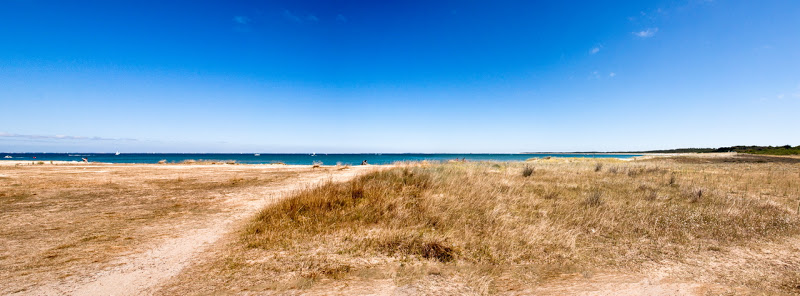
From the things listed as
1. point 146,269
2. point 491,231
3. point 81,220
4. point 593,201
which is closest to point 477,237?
point 491,231

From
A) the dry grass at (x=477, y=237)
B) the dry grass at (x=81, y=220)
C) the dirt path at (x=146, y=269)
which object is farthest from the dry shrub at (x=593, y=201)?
the dry grass at (x=81, y=220)

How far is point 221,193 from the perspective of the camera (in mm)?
11891

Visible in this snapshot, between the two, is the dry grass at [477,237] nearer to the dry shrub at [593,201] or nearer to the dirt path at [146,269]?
the dry shrub at [593,201]

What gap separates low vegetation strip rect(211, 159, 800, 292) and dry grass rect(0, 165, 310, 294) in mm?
2216

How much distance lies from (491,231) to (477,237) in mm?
514

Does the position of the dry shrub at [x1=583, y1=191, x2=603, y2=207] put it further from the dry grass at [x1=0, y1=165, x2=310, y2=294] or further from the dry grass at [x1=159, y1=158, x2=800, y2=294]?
the dry grass at [x1=0, y1=165, x2=310, y2=294]

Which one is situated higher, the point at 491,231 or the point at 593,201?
the point at 593,201

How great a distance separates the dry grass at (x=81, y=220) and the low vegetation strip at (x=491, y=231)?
7.27ft

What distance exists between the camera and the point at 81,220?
711 centimetres

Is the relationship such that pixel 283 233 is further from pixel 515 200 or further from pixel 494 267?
pixel 515 200

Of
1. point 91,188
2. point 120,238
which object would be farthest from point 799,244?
point 91,188

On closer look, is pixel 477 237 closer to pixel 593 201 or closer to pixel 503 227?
pixel 503 227

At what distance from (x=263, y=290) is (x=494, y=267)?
3.42 m

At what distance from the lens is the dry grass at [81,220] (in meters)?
4.56
